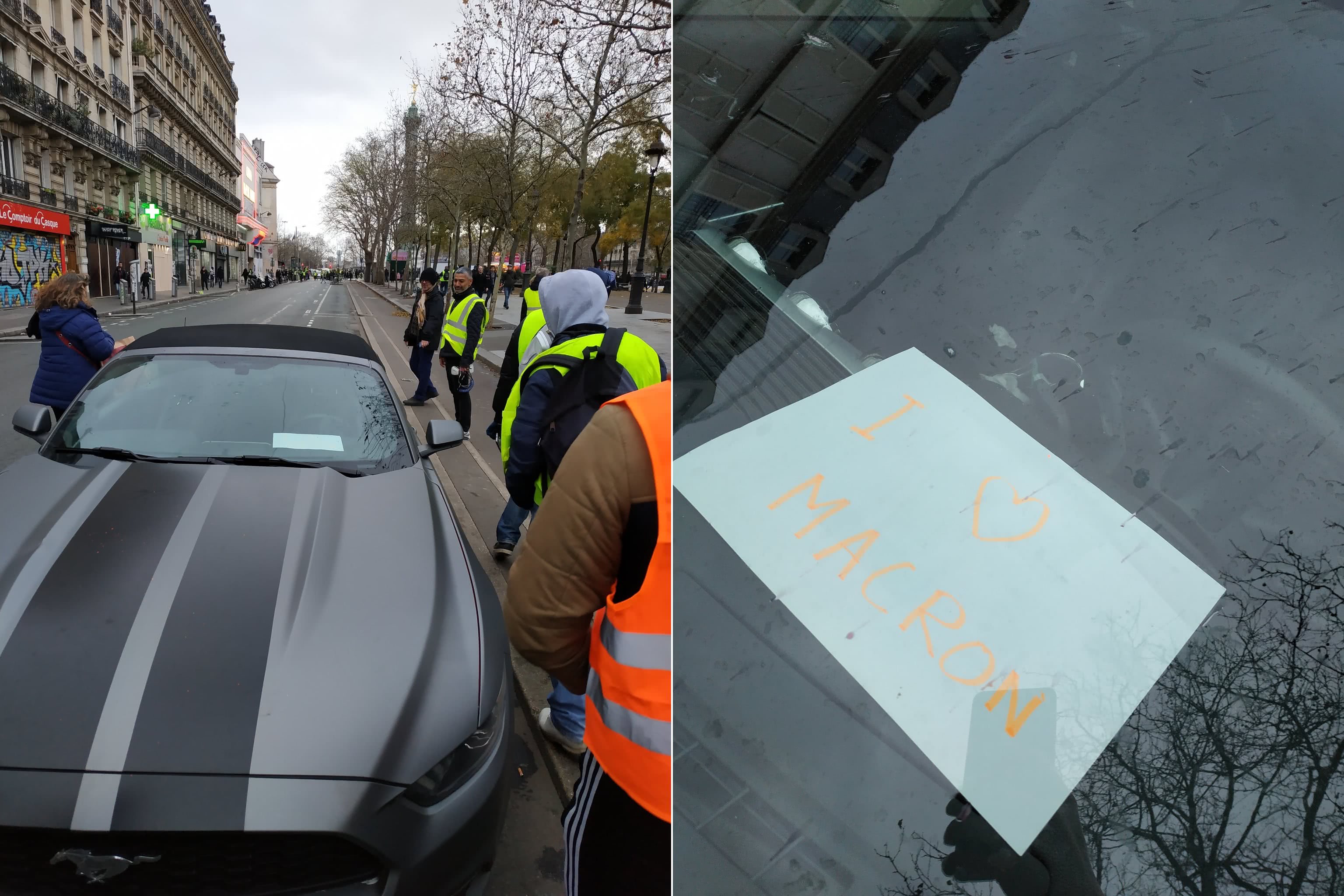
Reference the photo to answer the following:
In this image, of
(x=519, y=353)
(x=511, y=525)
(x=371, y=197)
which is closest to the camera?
(x=519, y=353)

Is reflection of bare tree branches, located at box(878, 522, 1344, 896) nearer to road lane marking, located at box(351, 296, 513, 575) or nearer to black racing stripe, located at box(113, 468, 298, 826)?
black racing stripe, located at box(113, 468, 298, 826)

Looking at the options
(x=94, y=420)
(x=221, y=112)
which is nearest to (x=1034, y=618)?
(x=94, y=420)

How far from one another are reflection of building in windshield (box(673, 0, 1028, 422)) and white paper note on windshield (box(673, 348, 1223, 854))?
0.13m

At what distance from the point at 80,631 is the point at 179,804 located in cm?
62

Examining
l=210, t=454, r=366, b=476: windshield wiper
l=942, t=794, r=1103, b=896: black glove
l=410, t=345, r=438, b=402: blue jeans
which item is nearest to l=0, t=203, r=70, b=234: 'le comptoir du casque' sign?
l=410, t=345, r=438, b=402: blue jeans

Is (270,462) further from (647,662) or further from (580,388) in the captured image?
(647,662)

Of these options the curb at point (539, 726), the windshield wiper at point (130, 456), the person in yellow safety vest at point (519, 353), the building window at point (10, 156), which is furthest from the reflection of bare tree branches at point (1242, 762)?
the building window at point (10, 156)

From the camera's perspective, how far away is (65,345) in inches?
174

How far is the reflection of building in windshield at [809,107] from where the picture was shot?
841 millimetres

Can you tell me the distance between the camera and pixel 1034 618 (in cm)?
70

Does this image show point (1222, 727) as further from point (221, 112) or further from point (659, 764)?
point (221, 112)

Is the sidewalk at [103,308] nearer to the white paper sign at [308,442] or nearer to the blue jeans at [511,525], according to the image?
the blue jeans at [511,525]

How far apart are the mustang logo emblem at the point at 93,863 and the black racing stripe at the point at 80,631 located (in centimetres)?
8

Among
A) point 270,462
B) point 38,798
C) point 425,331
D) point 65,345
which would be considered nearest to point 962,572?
point 38,798
